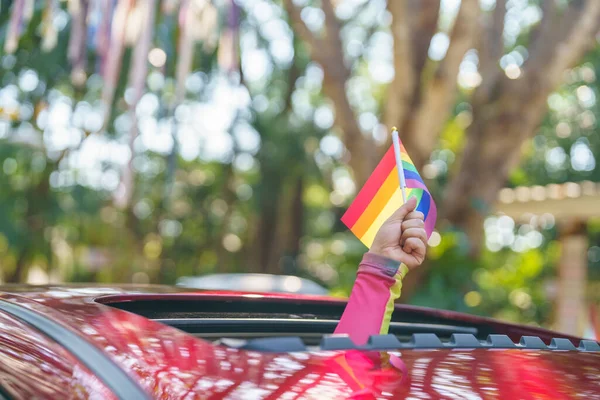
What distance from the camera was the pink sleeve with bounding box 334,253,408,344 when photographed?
1923mm

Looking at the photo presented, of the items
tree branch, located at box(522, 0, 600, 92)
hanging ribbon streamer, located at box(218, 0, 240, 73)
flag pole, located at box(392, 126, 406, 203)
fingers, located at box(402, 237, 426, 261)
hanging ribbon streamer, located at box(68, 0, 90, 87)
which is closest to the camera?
fingers, located at box(402, 237, 426, 261)

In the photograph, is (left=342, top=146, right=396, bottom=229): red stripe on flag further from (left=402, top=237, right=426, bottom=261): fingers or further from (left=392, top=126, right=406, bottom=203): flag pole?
(left=402, top=237, right=426, bottom=261): fingers

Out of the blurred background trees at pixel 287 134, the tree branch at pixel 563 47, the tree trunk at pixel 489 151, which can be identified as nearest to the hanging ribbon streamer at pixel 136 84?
the blurred background trees at pixel 287 134

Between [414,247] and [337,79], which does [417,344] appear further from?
[337,79]

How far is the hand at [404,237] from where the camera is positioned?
1921 mm

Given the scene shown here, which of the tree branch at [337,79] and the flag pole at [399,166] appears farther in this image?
the tree branch at [337,79]

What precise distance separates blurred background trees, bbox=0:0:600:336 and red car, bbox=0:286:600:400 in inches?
112

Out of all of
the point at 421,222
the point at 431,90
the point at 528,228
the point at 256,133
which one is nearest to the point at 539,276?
the point at 528,228

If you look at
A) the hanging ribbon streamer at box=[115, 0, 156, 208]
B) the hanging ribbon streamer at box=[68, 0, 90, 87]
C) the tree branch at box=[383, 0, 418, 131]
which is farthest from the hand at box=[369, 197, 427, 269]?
the tree branch at box=[383, 0, 418, 131]

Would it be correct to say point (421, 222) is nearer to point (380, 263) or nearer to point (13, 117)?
point (380, 263)

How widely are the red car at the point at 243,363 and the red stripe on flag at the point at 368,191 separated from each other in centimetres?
55

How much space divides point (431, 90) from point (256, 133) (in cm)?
1190

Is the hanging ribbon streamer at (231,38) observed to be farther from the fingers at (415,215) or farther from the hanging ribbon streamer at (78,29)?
the fingers at (415,215)

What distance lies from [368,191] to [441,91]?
5.09m
